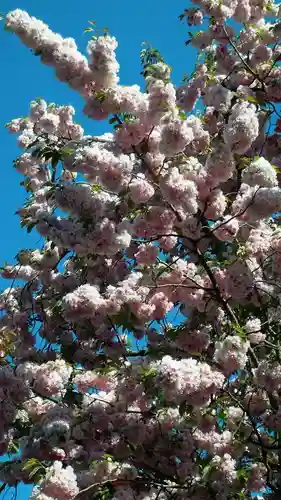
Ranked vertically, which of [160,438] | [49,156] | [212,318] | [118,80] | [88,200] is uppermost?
[118,80]

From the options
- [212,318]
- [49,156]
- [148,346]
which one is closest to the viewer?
[49,156]

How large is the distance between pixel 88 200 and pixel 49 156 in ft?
1.47

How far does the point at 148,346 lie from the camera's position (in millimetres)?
5371

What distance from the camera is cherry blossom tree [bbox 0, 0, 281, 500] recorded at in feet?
13.6

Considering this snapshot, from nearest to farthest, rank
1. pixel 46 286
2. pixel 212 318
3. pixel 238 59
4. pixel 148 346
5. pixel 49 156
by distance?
pixel 49 156
pixel 212 318
pixel 148 346
pixel 46 286
pixel 238 59

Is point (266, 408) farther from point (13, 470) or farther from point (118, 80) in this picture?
point (118, 80)

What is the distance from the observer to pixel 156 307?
4.72m

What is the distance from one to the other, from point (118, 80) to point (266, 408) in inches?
89.1

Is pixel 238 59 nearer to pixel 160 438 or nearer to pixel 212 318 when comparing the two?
pixel 212 318

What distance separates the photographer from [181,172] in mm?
4438

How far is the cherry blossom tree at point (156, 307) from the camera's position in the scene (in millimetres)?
4160

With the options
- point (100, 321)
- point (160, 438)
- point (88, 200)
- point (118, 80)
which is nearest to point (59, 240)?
point (88, 200)

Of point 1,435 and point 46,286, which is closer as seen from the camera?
point 1,435

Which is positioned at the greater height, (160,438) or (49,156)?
(49,156)
